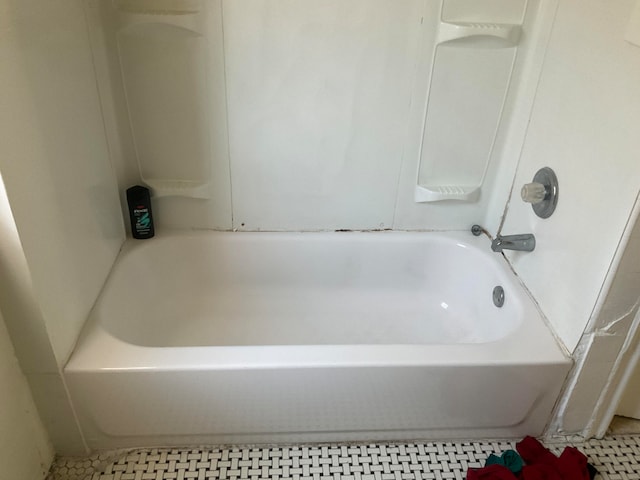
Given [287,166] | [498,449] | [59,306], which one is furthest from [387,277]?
[59,306]

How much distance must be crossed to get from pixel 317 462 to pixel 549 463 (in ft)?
2.14

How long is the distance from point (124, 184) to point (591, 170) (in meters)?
1.39

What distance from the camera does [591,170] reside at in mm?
1293

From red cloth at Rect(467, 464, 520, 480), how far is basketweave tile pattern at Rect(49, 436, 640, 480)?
0.06 meters

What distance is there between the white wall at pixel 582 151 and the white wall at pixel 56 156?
1.30 meters

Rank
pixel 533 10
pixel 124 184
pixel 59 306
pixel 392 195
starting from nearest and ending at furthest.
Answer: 1. pixel 59 306
2. pixel 533 10
3. pixel 124 184
4. pixel 392 195

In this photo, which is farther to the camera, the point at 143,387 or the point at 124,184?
the point at 124,184

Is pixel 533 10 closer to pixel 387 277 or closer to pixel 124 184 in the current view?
pixel 387 277

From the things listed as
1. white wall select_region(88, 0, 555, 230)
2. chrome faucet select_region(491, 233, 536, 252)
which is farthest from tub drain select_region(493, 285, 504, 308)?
white wall select_region(88, 0, 555, 230)

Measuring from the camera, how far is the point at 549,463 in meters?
1.46

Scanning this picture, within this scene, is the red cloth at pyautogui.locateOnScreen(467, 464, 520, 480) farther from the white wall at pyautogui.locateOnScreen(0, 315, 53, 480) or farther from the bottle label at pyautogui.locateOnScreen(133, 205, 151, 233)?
the bottle label at pyautogui.locateOnScreen(133, 205, 151, 233)

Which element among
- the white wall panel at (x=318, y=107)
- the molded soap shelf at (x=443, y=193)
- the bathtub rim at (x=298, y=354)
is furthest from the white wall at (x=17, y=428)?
the molded soap shelf at (x=443, y=193)

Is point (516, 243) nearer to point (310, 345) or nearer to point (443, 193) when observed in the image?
point (443, 193)

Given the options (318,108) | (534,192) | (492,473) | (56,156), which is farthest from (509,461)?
(56,156)
